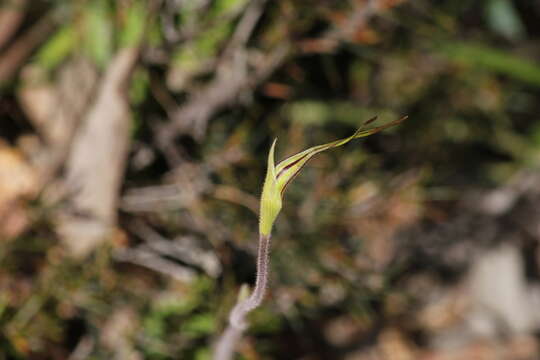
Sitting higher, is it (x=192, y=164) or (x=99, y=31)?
(x=99, y=31)

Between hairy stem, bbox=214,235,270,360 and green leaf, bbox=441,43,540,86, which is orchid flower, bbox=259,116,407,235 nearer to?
hairy stem, bbox=214,235,270,360

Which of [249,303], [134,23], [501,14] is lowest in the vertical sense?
[249,303]

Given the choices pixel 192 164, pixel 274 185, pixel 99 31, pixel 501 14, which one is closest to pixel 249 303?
pixel 274 185

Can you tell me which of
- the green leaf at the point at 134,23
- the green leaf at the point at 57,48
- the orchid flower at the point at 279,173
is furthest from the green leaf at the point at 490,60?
the orchid flower at the point at 279,173

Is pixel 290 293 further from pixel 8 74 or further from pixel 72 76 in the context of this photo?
pixel 8 74

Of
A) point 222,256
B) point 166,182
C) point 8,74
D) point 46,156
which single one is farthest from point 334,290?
point 8,74

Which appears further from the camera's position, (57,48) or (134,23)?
(57,48)

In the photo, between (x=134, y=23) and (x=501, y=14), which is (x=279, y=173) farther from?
(x=501, y=14)
